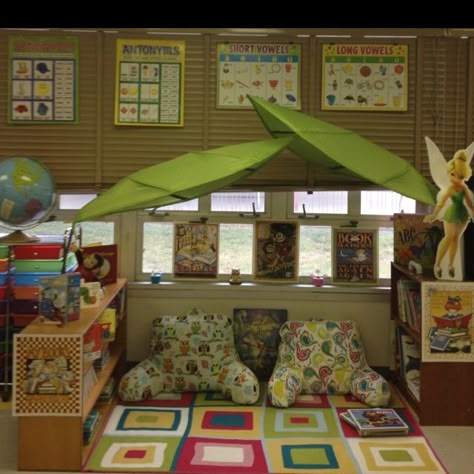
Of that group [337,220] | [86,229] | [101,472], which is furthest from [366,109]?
[101,472]

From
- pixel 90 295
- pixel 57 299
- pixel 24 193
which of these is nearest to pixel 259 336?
pixel 90 295

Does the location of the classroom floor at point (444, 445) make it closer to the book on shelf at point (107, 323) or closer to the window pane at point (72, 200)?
the book on shelf at point (107, 323)

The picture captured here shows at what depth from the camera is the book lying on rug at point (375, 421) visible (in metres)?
2.65

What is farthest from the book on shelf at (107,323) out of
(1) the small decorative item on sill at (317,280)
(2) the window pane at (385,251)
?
(2) the window pane at (385,251)

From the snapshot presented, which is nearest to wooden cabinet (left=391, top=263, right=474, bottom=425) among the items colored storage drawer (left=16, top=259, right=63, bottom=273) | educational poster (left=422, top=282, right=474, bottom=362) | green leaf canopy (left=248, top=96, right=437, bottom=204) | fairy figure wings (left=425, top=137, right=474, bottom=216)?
educational poster (left=422, top=282, right=474, bottom=362)

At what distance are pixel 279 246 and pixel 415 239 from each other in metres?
0.84

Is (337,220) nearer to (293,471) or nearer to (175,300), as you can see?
(175,300)

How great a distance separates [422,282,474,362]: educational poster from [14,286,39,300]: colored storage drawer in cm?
208

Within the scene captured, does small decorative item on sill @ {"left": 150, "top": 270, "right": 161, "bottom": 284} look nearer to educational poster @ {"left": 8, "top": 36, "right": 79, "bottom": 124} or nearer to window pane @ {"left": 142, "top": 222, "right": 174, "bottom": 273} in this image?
window pane @ {"left": 142, "top": 222, "right": 174, "bottom": 273}

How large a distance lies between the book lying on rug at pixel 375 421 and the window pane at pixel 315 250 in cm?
99

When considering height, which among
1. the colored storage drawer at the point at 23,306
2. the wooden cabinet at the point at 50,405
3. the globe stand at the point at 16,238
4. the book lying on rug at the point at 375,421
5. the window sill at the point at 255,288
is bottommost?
the book lying on rug at the point at 375,421

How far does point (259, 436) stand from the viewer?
2.64 metres

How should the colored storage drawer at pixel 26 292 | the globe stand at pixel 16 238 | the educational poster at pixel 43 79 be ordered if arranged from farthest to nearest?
1. the educational poster at pixel 43 79
2. the colored storage drawer at pixel 26 292
3. the globe stand at pixel 16 238

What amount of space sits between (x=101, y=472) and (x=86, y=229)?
173 cm
